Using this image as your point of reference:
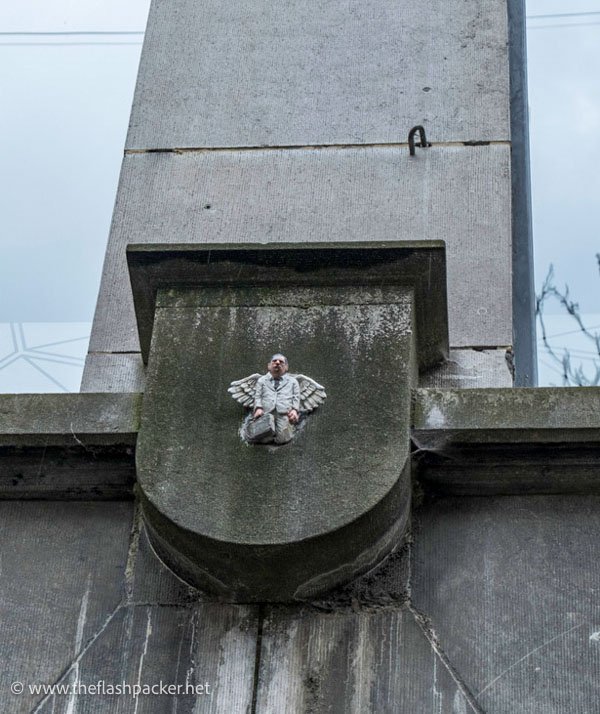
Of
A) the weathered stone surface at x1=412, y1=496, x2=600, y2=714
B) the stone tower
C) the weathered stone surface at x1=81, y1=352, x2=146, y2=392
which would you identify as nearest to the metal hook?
the stone tower

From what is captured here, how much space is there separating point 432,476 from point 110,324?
1.71 m

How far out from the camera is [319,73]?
738cm

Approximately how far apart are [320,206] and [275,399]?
163 cm

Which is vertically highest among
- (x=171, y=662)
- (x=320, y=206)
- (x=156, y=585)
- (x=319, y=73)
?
(x=319, y=73)

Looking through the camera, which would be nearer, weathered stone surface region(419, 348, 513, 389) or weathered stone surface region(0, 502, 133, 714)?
weathered stone surface region(0, 502, 133, 714)

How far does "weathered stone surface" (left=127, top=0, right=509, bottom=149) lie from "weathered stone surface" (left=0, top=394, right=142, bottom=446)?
182 centimetres

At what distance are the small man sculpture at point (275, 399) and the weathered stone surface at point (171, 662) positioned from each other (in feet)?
2.04

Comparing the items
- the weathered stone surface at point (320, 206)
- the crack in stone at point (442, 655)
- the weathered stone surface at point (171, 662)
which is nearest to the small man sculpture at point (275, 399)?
the weathered stone surface at point (171, 662)

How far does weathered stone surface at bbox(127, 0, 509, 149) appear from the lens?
281 inches

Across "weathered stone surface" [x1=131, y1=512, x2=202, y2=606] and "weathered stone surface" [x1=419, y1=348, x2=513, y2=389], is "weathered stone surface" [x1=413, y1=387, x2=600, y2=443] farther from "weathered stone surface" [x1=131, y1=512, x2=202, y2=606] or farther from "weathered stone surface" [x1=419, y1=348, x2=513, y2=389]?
"weathered stone surface" [x1=131, y1=512, x2=202, y2=606]

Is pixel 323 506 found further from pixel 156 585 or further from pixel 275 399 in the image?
pixel 156 585

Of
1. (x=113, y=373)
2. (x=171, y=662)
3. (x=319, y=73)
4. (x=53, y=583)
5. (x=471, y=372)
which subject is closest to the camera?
(x=171, y=662)

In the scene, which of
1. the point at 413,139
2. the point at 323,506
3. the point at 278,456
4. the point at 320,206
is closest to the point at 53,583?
the point at 278,456

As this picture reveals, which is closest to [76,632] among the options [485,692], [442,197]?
[485,692]
